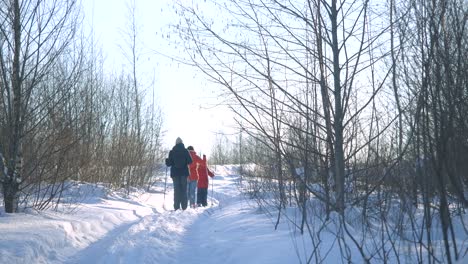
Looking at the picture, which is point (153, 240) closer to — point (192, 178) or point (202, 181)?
point (192, 178)

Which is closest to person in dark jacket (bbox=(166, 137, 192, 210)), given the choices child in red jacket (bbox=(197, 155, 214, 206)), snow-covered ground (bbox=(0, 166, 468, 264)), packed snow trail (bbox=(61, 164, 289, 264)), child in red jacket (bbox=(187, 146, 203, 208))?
child in red jacket (bbox=(187, 146, 203, 208))

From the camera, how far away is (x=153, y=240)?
23.0 ft

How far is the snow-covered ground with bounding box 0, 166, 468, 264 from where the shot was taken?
5.52 meters

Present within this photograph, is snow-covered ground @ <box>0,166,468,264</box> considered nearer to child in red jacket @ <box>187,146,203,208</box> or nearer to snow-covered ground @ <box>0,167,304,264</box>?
snow-covered ground @ <box>0,167,304,264</box>

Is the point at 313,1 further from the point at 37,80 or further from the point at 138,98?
the point at 138,98

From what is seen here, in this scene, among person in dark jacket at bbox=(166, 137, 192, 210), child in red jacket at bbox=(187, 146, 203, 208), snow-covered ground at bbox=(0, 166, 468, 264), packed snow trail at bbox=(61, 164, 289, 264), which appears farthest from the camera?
child in red jacket at bbox=(187, 146, 203, 208)

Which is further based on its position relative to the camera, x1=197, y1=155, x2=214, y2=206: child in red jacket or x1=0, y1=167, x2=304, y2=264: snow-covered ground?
x1=197, y1=155, x2=214, y2=206: child in red jacket

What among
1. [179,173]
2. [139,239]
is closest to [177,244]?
[139,239]

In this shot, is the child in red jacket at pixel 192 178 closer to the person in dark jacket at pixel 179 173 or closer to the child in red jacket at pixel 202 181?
the child in red jacket at pixel 202 181

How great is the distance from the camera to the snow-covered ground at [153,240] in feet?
18.1

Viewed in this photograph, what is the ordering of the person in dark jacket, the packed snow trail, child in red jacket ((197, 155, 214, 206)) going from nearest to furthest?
1. the packed snow trail
2. the person in dark jacket
3. child in red jacket ((197, 155, 214, 206))

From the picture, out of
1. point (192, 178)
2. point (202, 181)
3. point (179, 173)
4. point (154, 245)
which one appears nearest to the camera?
point (154, 245)

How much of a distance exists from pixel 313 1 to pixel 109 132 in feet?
47.8

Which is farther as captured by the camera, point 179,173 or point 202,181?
point 202,181
